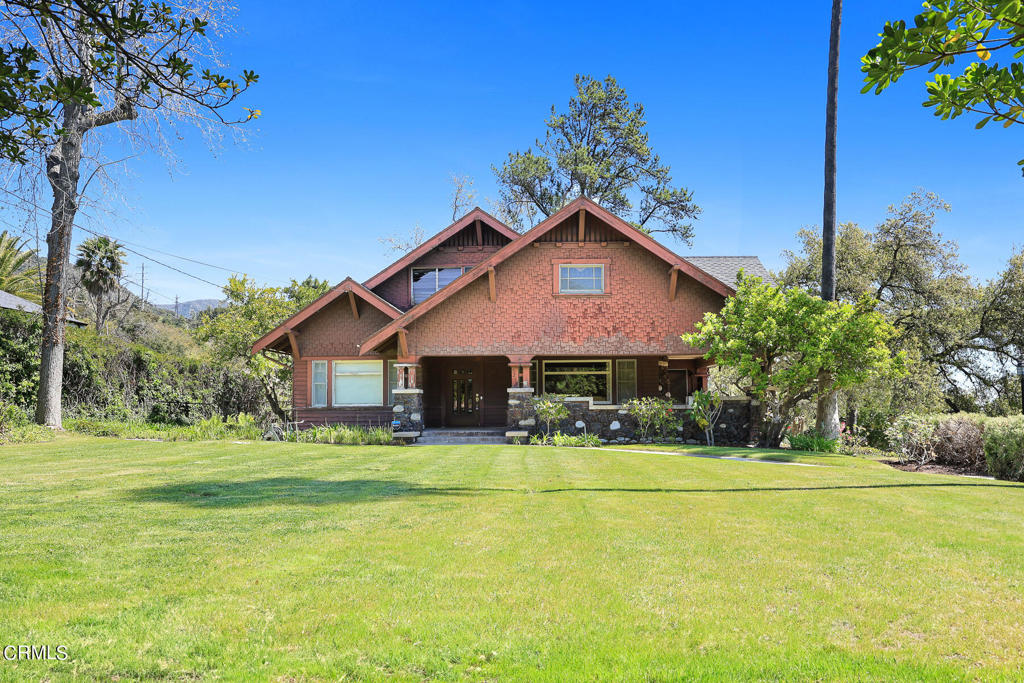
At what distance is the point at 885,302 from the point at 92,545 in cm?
2842

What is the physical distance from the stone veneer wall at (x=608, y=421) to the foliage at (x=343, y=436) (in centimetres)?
381

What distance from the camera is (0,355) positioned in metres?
17.9

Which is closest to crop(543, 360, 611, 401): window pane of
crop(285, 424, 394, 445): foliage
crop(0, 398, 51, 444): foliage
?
crop(285, 424, 394, 445): foliage

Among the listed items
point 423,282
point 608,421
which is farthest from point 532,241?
point 608,421

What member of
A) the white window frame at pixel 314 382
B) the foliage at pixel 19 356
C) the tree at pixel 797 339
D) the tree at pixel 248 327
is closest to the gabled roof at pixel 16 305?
the foliage at pixel 19 356

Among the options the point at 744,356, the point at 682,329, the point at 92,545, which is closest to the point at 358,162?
the point at 682,329

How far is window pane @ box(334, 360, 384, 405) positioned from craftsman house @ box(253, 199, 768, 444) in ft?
0.11

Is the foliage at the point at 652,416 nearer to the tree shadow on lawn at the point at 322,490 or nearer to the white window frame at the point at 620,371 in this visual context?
the white window frame at the point at 620,371

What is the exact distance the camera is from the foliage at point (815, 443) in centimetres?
1756

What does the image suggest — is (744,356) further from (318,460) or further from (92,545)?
(92,545)

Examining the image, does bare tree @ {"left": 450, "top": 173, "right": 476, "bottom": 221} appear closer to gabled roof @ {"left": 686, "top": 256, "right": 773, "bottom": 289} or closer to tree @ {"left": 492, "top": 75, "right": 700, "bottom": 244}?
tree @ {"left": 492, "top": 75, "right": 700, "bottom": 244}

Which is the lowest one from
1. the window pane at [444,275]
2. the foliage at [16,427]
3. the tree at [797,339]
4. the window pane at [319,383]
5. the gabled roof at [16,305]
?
the foliage at [16,427]

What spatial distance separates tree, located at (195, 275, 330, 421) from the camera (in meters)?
26.2
